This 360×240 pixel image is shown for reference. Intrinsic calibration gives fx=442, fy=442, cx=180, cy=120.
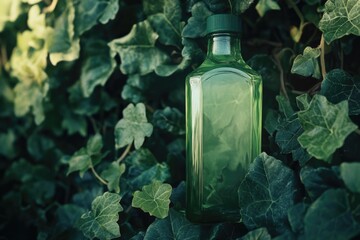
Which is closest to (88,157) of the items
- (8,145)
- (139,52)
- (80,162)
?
(80,162)

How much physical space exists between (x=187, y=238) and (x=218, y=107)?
23 centimetres

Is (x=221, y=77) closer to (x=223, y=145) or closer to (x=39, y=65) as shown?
(x=223, y=145)

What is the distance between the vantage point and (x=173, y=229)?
761 mm

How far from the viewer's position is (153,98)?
100 cm

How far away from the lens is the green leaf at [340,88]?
0.73m

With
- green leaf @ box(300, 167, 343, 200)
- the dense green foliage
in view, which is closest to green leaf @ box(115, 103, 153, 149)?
the dense green foliage

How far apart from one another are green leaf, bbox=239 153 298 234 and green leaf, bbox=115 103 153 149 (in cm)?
24

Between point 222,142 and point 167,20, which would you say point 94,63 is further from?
point 222,142

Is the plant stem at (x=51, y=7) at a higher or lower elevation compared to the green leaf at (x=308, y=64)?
higher

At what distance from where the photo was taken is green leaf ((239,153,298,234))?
705 millimetres

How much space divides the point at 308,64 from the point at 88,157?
19.7 inches

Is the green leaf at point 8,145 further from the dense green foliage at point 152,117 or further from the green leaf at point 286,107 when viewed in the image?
the green leaf at point 286,107

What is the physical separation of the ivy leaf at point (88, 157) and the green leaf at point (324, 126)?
1.53 ft

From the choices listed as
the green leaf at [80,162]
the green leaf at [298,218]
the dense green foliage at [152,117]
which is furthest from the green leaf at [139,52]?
the green leaf at [298,218]
